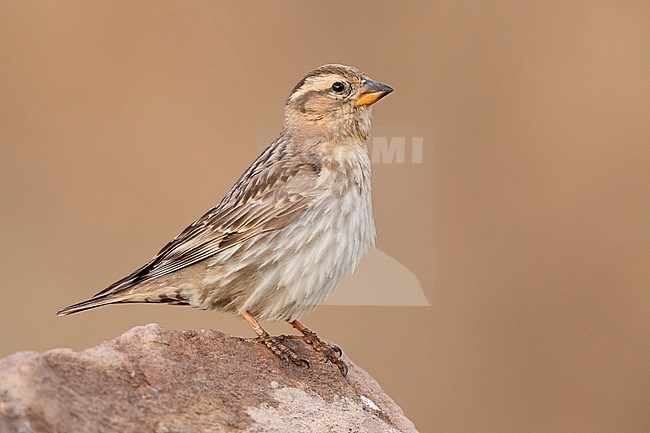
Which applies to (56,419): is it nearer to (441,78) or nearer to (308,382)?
(308,382)

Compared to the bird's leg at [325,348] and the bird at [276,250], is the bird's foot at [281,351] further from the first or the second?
the bird's leg at [325,348]


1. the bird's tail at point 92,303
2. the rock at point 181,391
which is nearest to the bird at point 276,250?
the bird's tail at point 92,303

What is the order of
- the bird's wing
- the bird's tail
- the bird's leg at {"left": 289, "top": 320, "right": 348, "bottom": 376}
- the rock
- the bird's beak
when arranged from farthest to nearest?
the bird's beak → the bird's wing → the bird's leg at {"left": 289, "top": 320, "right": 348, "bottom": 376} → the bird's tail → the rock

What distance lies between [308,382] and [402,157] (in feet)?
13.6

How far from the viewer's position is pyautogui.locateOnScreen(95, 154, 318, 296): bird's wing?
5.61 meters

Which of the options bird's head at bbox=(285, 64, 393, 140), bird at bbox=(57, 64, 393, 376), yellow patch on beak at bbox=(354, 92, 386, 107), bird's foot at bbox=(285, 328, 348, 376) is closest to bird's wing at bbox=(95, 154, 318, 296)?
bird at bbox=(57, 64, 393, 376)

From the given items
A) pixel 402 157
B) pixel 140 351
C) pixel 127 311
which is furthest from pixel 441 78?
pixel 140 351

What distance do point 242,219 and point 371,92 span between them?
1076mm

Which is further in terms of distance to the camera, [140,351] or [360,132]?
[360,132]

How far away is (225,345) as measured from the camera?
502 cm

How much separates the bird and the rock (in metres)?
0.26

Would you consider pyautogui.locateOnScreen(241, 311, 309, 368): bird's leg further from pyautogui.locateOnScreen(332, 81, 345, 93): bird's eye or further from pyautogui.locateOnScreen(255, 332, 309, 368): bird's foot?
pyautogui.locateOnScreen(332, 81, 345, 93): bird's eye

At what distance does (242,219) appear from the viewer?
569 centimetres

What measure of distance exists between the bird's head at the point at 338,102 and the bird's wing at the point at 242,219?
35cm
